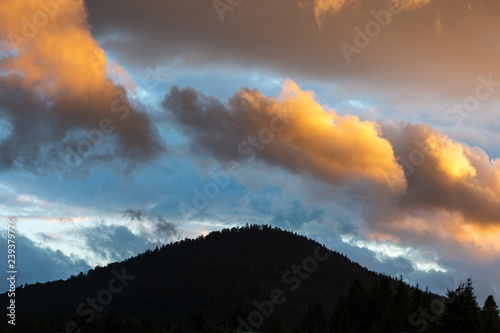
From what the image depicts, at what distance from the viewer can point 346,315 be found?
11144cm

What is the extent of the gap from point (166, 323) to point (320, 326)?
64.2 m

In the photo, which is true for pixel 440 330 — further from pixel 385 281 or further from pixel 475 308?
pixel 385 281

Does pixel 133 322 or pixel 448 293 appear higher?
pixel 133 322

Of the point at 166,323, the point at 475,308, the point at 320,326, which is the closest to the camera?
the point at 475,308

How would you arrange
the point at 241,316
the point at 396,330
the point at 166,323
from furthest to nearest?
the point at 166,323, the point at 241,316, the point at 396,330

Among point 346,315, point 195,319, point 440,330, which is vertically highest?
point 195,319

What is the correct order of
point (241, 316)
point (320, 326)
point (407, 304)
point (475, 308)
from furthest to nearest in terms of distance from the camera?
point (241, 316) → point (320, 326) → point (407, 304) → point (475, 308)

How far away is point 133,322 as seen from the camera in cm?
17738

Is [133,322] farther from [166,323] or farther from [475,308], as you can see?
[475,308]

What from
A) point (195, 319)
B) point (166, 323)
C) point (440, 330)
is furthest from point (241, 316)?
point (440, 330)

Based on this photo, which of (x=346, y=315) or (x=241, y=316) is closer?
(x=346, y=315)

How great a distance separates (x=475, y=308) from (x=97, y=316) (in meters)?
132

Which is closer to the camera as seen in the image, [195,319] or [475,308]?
[475,308]

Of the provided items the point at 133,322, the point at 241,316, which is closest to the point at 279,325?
the point at 241,316
